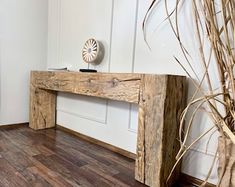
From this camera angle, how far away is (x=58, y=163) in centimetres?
173

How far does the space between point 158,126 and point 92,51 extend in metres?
1.16

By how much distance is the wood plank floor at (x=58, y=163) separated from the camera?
1.46m

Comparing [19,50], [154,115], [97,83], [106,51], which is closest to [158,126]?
[154,115]

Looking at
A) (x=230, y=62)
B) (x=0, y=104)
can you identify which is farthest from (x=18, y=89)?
(x=230, y=62)

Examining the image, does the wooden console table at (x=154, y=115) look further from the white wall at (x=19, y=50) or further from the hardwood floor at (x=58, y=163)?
the white wall at (x=19, y=50)

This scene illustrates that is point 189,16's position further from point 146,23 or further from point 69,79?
point 69,79

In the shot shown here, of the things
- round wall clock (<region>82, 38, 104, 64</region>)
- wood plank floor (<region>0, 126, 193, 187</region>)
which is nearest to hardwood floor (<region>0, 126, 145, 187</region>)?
wood plank floor (<region>0, 126, 193, 187</region>)

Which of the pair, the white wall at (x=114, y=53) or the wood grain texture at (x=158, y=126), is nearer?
the wood grain texture at (x=158, y=126)

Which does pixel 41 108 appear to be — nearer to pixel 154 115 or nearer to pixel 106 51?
pixel 106 51

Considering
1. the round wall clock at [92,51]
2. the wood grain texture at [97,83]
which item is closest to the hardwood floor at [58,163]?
the wood grain texture at [97,83]

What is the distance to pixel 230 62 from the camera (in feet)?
2.86

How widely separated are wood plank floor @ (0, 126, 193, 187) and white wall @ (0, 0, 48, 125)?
1.47 ft

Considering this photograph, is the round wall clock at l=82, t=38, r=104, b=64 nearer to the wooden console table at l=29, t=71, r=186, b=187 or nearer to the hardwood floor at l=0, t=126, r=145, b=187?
the wooden console table at l=29, t=71, r=186, b=187

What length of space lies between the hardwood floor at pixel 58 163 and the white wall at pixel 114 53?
236 millimetres
